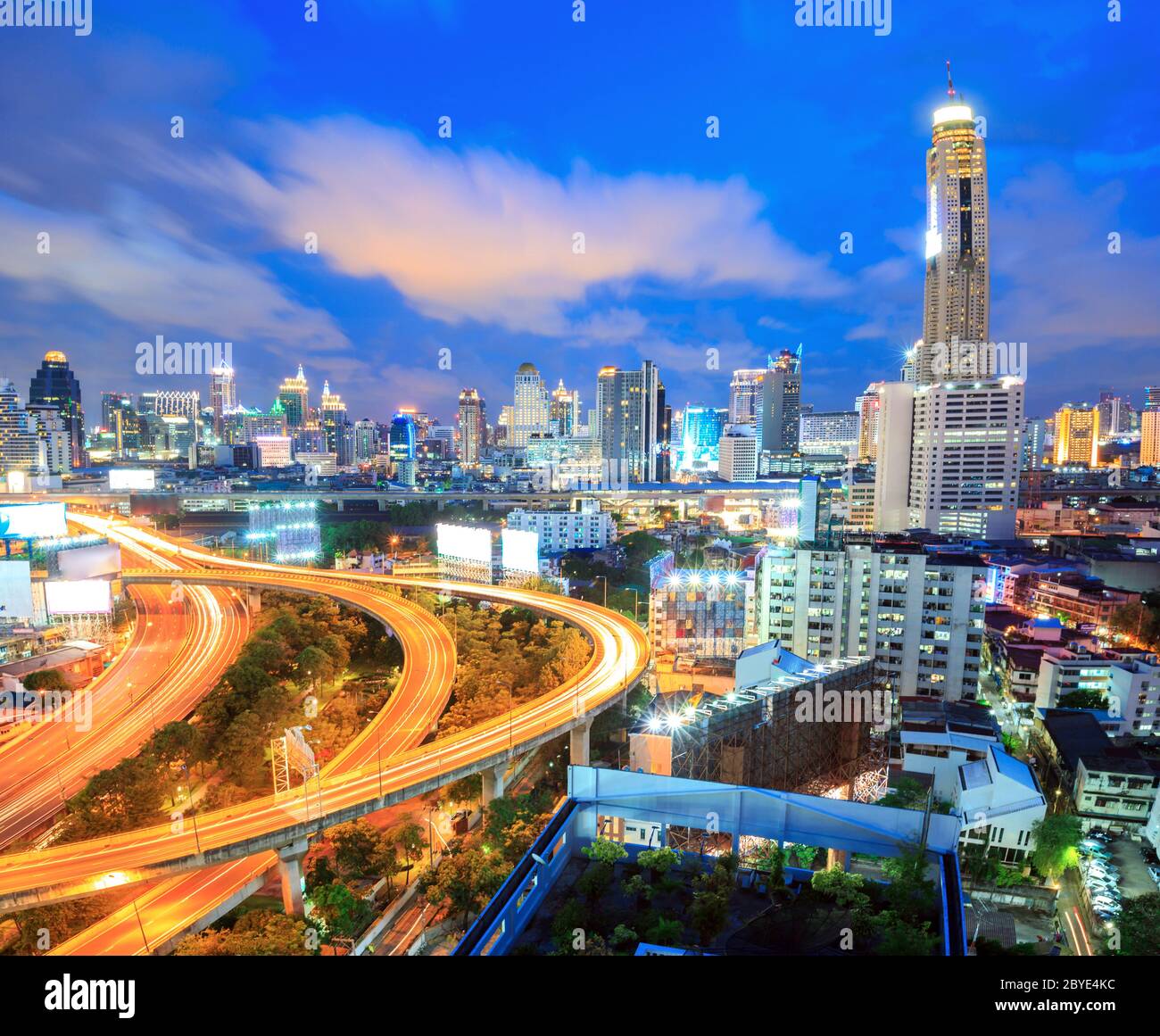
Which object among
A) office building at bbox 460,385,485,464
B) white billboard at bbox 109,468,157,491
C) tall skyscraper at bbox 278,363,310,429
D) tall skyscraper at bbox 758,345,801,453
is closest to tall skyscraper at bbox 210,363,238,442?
tall skyscraper at bbox 278,363,310,429

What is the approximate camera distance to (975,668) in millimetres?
13500

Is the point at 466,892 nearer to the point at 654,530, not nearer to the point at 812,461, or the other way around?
the point at 654,530

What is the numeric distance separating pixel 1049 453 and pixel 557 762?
84008 mm

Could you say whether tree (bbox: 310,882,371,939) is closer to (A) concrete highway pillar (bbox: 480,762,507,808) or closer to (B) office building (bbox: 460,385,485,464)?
(A) concrete highway pillar (bbox: 480,762,507,808)

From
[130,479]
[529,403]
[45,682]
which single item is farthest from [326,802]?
[529,403]

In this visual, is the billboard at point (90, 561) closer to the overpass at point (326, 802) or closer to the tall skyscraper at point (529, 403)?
the overpass at point (326, 802)

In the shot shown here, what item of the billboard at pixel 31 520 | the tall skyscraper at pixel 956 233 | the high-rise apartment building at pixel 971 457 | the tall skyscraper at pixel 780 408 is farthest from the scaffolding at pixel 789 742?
the tall skyscraper at pixel 780 408

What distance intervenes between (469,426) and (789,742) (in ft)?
281

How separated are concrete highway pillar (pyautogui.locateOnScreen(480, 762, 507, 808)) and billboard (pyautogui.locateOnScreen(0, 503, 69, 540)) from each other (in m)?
16.0

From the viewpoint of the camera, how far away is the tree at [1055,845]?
323 inches

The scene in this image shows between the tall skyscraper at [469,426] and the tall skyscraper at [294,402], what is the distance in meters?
24.8
